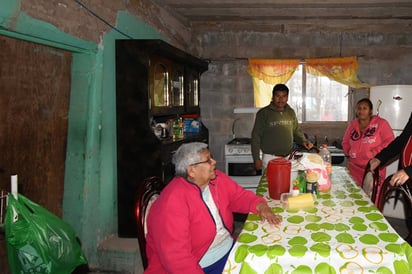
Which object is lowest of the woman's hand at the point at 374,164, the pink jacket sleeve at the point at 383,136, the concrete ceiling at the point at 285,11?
the woman's hand at the point at 374,164

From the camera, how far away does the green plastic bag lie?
5.92 feet

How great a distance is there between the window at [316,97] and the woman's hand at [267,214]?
154 inches

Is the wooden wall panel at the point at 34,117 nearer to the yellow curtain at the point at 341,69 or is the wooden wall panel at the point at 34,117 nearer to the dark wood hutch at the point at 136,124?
the dark wood hutch at the point at 136,124

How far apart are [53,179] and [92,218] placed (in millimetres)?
403

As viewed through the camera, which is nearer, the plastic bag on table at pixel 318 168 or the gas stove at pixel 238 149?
the plastic bag on table at pixel 318 168

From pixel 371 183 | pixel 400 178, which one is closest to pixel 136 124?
pixel 371 183

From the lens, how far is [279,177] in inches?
82.4

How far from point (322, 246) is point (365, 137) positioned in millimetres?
2445

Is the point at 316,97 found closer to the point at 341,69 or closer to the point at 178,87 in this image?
the point at 341,69

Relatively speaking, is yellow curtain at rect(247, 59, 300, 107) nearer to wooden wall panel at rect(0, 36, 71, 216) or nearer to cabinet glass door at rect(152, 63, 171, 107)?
cabinet glass door at rect(152, 63, 171, 107)

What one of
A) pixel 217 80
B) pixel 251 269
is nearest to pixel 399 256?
pixel 251 269

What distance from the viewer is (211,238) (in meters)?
1.78

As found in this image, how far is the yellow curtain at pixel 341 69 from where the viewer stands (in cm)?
523

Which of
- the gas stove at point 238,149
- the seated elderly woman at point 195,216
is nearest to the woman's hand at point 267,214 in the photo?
the seated elderly woman at point 195,216
